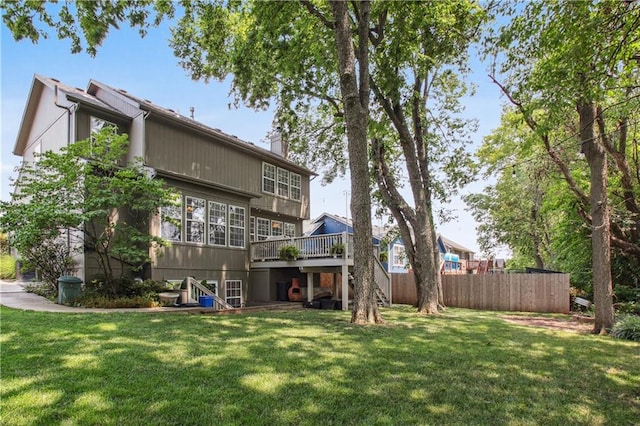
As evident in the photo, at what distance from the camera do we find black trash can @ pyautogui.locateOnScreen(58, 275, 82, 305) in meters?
10.1

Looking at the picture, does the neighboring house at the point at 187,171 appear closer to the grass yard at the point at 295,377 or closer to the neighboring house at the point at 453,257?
the grass yard at the point at 295,377

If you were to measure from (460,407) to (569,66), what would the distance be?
5514 millimetres

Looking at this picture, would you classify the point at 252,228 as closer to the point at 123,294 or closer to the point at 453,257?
the point at 123,294

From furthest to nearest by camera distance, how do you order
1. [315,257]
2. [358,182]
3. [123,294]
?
[315,257] < [123,294] < [358,182]

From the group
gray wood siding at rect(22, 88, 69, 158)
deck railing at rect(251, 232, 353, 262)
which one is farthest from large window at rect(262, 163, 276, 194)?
gray wood siding at rect(22, 88, 69, 158)

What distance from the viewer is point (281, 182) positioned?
1864 cm

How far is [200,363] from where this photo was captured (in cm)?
484

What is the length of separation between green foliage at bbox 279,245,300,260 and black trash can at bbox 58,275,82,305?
21.2 feet

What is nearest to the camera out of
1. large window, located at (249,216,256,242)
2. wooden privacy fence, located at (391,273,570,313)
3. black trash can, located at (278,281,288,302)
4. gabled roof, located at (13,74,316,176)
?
gabled roof, located at (13,74,316,176)

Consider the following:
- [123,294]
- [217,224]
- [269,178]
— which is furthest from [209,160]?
[123,294]

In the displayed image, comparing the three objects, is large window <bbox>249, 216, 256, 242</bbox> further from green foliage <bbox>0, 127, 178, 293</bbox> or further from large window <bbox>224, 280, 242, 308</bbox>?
green foliage <bbox>0, 127, 178, 293</bbox>

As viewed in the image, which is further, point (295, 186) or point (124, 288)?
point (295, 186)

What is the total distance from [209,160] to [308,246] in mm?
4806

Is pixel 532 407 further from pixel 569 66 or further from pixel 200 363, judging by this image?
pixel 569 66
